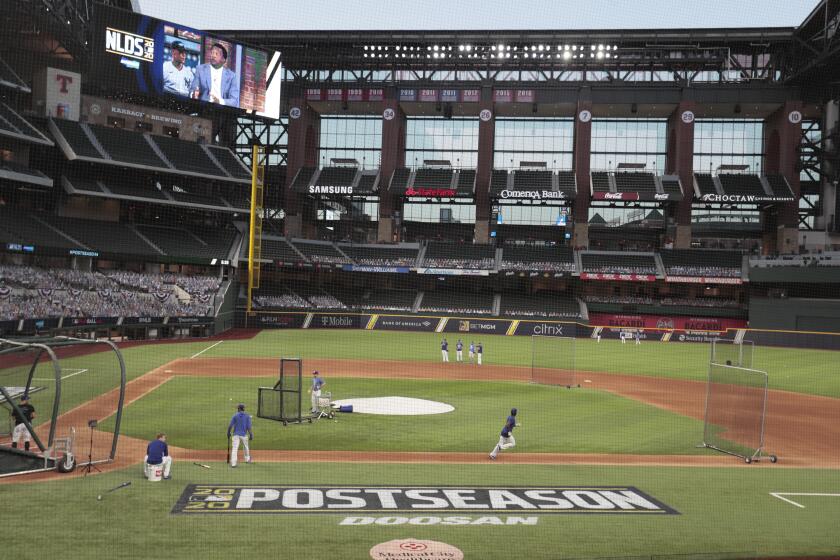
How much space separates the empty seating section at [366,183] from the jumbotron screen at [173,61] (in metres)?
12.7

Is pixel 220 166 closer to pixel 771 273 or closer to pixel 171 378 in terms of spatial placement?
pixel 171 378

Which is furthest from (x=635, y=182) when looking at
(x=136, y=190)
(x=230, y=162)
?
(x=136, y=190)

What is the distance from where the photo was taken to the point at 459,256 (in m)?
68.2

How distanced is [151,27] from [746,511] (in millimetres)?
57529

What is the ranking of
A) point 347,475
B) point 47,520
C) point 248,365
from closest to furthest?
1. point 47,520
2. point 347,475
3. point 248,365

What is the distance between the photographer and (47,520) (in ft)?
34.9

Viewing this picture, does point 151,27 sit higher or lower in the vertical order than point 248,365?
higher

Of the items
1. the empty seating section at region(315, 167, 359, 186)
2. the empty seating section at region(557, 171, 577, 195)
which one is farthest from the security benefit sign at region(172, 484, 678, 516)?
the empty seating section at region(315, 167, 359, 186)

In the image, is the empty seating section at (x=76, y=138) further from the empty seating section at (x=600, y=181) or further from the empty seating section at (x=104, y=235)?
the empty seating section at (x=600, y=181)

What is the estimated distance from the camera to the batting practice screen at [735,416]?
18.2m

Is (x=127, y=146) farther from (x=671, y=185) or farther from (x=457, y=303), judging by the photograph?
(x=671, y=185)

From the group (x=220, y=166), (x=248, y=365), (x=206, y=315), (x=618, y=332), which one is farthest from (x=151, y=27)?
(x=618, y=332)

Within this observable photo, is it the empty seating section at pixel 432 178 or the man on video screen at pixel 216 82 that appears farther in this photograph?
the empty seating section at pixel 432 178

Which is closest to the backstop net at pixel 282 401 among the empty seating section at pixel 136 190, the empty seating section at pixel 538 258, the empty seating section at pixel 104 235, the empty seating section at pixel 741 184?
the empty seating section at pixel 104 235
